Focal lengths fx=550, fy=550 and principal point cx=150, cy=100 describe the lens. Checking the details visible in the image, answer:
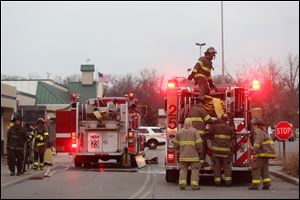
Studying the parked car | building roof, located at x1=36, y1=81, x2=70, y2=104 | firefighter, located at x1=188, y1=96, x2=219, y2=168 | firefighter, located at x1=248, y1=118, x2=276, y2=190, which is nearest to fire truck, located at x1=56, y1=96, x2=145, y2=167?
firefighter, located at x1=188, y1=96, x2=219, y2=168

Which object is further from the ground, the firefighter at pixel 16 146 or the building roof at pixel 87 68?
the building roof at pixel 87 68

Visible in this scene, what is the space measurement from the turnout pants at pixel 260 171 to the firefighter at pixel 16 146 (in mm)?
7031

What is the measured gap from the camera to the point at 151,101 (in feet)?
266

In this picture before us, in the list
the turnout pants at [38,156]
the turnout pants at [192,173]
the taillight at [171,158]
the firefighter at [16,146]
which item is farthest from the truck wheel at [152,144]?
the turnout pants at [192,173]

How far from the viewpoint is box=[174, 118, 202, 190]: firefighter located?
12.7m

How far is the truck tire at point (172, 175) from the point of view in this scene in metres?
14.5

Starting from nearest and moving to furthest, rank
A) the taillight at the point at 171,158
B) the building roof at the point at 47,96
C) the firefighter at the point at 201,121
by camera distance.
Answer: the firefighter at the point at 201,121 → the taillight at the point at 171,158 → the building roof at the point at 47,96

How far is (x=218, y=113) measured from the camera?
547 inches

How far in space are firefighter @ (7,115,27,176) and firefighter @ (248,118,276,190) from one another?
7.00 metres

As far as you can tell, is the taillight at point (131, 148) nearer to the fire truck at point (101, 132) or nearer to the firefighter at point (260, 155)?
the fire truck at point (101, 132)

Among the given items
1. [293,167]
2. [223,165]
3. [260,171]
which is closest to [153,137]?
[293,167]

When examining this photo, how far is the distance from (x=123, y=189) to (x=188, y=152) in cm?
176

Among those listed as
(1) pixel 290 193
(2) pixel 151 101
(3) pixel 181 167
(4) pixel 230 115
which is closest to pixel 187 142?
(3) pixel 181 167

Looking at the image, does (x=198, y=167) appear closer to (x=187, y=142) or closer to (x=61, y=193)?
(x=187, y=142)
